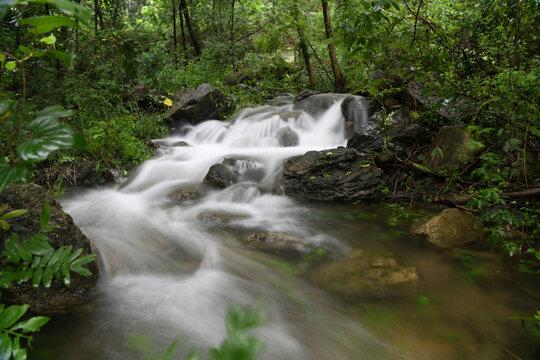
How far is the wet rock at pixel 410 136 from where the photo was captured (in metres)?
4.99

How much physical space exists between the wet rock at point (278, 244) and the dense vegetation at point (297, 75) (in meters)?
1.77

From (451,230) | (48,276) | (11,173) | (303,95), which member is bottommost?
(451,230)

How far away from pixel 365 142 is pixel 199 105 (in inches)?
193

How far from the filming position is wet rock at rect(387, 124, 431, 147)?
499cm

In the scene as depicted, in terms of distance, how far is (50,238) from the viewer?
2.23 meters

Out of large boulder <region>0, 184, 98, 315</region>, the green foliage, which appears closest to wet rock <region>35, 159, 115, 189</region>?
large boulder <region>0, 184, 98, 315</region>

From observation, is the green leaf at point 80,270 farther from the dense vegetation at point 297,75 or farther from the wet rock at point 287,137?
the wet rock at point 287,137

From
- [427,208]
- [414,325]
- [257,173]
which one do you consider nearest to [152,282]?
[414,325]

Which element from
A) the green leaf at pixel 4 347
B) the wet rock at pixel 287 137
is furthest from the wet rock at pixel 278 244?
the wet rock at pixel 287 137

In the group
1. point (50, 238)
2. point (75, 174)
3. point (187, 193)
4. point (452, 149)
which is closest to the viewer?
point (50, 238)

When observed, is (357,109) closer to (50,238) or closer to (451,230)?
(451,230)

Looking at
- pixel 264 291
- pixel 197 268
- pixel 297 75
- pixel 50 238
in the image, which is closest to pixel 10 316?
pixel 50 238

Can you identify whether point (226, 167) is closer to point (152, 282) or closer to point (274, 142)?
point (274, 142)

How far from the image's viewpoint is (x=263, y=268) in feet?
10.2
